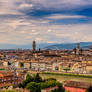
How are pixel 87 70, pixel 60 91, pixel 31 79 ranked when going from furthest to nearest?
pixel 87 70
pixel 31 79
pixel 60 91

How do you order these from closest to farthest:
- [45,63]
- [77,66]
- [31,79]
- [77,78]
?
[31,79], [77,78], [77,66], [45,63]

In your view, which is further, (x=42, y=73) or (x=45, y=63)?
(x=45, y=63)

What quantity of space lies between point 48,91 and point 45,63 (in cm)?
3303

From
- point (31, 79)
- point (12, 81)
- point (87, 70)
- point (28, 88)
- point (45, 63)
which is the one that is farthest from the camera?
point (45, 63)

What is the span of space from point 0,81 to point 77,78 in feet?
42.3

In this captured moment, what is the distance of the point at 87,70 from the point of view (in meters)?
43.1

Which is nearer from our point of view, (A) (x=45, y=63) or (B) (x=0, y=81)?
(B) (x=0, y=81)

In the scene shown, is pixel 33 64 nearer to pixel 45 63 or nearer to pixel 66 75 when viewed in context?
pixel 45 63

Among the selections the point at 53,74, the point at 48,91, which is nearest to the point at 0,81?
the point at 48,91

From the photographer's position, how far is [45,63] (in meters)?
54.3

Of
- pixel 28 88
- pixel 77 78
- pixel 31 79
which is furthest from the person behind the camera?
pixel 77 78

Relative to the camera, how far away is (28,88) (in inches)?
912

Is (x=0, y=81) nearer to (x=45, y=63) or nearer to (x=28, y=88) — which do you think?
(x=28, y=88)

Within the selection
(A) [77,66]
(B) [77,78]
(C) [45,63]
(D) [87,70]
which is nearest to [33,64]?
(C) [45,63]
